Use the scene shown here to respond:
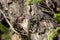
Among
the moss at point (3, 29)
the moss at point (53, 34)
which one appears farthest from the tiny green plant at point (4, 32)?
the moss at point (53, 34)

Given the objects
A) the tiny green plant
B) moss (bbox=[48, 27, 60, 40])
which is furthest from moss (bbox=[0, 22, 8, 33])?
moss (bbox=[48, 27, 60, 40])

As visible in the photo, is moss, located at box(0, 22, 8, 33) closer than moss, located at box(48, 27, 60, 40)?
No

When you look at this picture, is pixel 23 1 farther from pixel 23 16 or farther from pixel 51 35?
pixel 51 35

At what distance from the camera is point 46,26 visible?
10.5 ft

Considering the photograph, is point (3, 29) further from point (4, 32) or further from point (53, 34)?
point (53, 34)

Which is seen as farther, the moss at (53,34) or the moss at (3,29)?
the moss at (3,29)

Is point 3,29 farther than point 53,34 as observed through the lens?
Yes

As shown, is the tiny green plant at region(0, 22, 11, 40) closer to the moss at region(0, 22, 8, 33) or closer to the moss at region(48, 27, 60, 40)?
the moss at region(0, 22, 8, 33)

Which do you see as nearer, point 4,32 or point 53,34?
point 53,34

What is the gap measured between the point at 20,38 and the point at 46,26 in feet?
1.65

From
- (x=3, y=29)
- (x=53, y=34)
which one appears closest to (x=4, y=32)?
(x=3, y=29)

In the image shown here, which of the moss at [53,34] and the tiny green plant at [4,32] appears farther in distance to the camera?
the tiny green plant at [4,32]

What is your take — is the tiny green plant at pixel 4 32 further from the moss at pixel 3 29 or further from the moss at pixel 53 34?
the moss at pixel 53 34

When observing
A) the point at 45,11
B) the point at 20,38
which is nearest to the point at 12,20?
the point at 20,38
